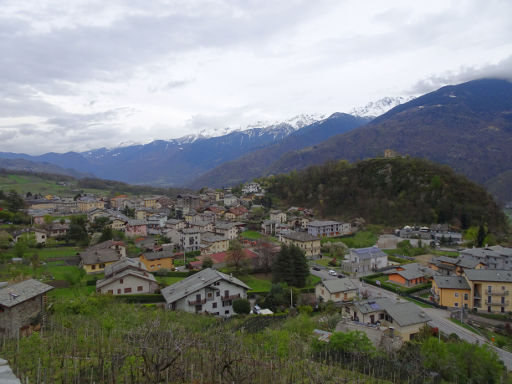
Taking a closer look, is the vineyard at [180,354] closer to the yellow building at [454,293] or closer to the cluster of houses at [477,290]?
the yellow building at [454,293]

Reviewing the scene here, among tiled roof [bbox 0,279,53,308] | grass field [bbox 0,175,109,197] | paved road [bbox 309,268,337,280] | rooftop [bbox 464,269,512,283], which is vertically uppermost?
grass field [bbox 0,175,109,197]

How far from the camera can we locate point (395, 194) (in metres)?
73.7

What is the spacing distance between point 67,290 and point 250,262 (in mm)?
18218

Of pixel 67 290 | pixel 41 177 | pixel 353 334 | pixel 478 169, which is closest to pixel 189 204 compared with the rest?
pixel 67 290

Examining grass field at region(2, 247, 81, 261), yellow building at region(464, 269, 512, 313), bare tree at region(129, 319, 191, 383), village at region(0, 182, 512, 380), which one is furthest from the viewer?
grass field at region(2, 247, 81, 261)

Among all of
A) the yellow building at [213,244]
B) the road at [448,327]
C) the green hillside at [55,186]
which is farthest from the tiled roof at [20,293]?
the green hillside at [55,186]

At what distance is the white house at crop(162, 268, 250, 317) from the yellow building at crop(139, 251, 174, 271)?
969 cm

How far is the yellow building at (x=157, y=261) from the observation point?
39406 mm

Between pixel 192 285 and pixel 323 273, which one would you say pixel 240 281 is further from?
pixel 323 273

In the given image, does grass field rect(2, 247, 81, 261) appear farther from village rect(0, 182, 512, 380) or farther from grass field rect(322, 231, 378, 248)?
grass field rect(322, 231, 378, 248)

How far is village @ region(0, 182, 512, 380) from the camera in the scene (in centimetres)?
2547

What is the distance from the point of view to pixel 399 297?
34219mm

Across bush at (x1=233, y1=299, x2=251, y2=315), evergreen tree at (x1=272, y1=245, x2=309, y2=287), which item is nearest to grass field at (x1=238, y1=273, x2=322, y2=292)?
evergreen tree at (x1=272, y1=245, x2=309, y2=287)

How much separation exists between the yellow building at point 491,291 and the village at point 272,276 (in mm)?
79
